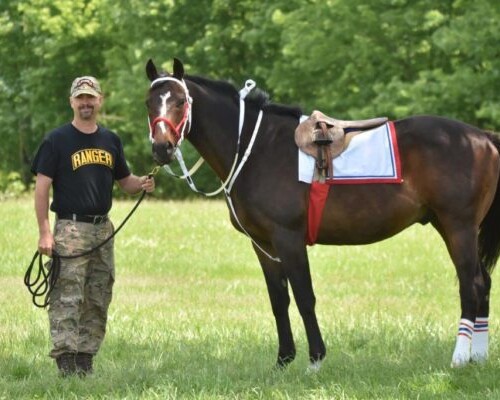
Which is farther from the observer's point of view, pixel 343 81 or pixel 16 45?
pixel 16 45

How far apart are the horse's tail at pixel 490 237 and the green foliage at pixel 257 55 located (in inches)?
790

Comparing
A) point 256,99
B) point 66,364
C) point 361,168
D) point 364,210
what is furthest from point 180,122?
point 66,364

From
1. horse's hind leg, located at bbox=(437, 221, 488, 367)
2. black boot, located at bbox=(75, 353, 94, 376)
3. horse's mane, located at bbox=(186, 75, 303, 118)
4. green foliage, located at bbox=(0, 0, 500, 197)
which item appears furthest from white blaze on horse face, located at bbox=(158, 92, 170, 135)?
green foliage, located at bbox=(0, 0, 500, 197)

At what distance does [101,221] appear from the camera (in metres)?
Answer: 8.30

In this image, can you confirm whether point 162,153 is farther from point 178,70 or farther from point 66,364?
point 66,364

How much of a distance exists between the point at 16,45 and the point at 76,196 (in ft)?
128

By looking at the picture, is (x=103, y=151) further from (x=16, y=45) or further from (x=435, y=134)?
(x=16, y=45)

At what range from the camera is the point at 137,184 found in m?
8.57

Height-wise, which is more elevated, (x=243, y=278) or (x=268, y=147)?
(x=268, y=147)

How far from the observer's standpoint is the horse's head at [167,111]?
773cm

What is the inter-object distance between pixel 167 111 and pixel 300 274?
1.52 meters

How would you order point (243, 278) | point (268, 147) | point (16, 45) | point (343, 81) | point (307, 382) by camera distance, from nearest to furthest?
point (307, 382), point (268, 147), point (243, 278), point (343, 81), point (16, 45)

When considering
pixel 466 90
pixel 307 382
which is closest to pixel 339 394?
pixel 307 382

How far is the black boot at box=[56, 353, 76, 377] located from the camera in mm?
8141
